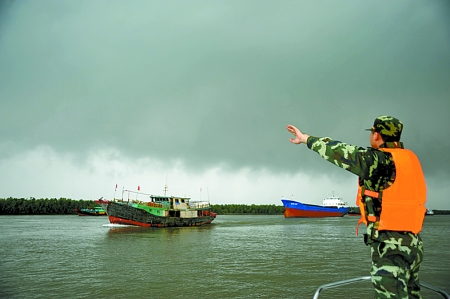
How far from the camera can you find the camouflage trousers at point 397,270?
262 cm

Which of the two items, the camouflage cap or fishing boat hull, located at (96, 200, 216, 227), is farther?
fishing boat hull, located at (96, 200, 216, 227)

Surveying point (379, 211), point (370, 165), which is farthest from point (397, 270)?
point (370, 165)

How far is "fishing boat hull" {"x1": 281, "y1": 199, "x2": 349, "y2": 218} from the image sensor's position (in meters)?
78.7

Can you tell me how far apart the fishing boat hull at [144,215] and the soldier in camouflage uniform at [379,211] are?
136 ft

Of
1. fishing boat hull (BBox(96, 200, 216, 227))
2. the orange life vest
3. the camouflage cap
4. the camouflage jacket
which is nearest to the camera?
the camouflage jacket

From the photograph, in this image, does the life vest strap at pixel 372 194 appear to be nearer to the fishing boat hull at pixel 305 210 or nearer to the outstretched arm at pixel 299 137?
the outstretched arm at pixel 299 137

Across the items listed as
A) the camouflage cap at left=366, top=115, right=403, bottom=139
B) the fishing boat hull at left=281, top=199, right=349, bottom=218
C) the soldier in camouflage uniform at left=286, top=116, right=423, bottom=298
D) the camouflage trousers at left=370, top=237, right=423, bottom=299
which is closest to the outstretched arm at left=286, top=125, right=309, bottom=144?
the soldier in camouflage uniform at left=286, top=116, right=423, bottom=298

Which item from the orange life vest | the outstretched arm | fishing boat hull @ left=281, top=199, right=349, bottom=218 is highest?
the outstretched arm

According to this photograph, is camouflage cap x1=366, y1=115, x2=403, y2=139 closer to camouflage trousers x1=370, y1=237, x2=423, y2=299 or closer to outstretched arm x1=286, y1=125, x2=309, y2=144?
outstretched arm x1=286, y1=125, x2=309, y2=144

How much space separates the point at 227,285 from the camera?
11.2m

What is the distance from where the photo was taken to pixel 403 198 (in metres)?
2.67

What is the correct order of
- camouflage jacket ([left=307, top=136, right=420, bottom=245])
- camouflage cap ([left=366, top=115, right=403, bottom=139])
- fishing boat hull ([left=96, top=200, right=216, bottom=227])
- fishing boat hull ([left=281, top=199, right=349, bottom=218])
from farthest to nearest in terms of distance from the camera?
fishing boat hull ([left=281, top=199, right=349, bottom=218]), fishing boat hull ([left=96, top=200, right=216, bottom=227]), camouflage cap ([left=366, top=115, right=403, bottom=139]), camouflage jacket ([left=307, top=136, right=420, bottom=245])

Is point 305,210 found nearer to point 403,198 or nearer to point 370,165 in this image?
point 403,198

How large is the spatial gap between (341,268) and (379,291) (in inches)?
514
